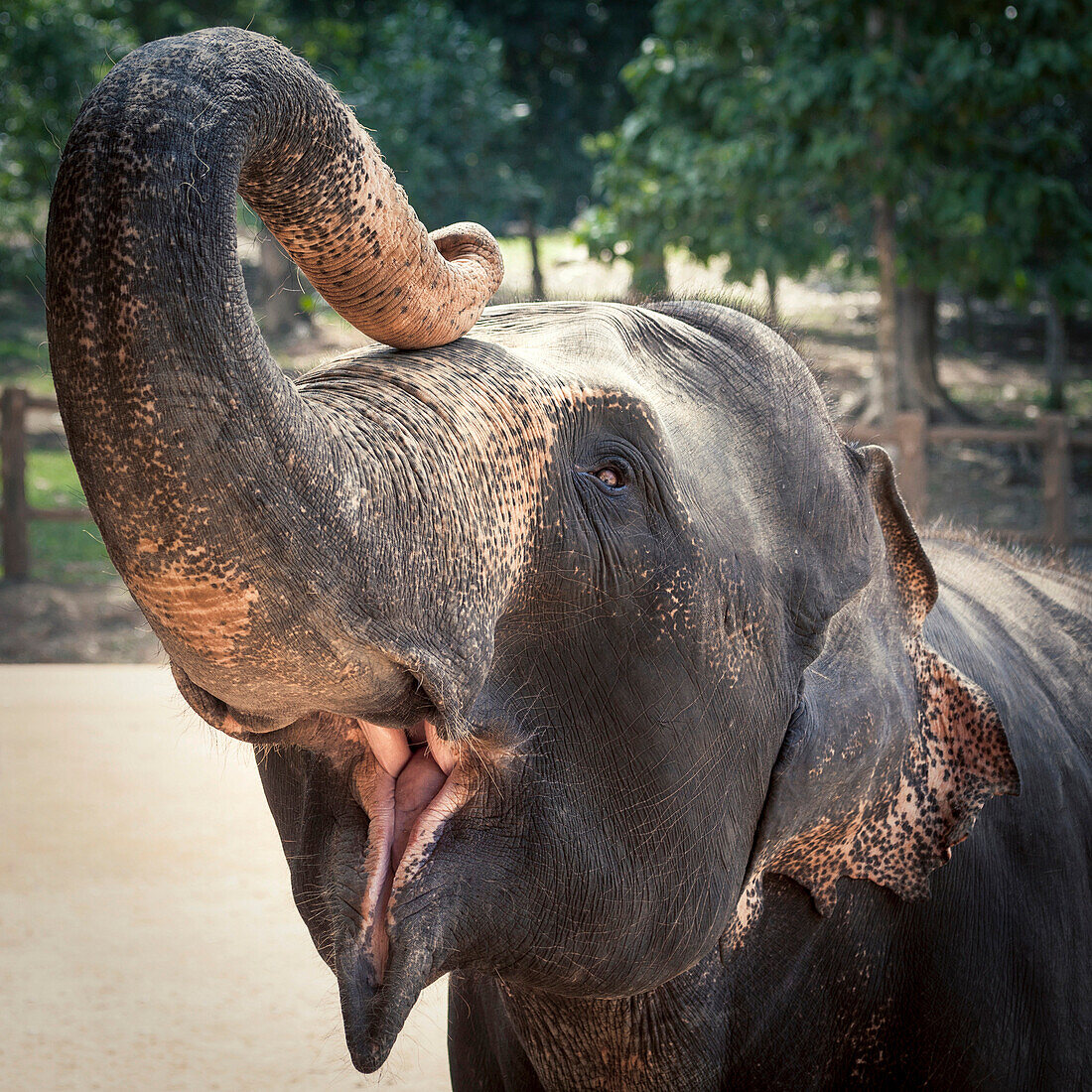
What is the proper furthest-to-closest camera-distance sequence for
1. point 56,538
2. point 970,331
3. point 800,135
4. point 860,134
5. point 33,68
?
1. point 970,331
2. point 33,68
3. point 56,538
4. point 800,135
5. point 860,134

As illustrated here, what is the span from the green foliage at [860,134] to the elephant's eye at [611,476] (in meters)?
7.29

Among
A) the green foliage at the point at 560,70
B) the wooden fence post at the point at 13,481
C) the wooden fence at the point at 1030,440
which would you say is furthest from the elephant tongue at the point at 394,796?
the green foliage at the point at 560,70

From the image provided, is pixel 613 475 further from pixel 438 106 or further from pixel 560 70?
pixel 560 70

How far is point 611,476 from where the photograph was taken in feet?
3.19

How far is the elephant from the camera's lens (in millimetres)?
685

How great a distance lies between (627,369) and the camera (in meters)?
1.07

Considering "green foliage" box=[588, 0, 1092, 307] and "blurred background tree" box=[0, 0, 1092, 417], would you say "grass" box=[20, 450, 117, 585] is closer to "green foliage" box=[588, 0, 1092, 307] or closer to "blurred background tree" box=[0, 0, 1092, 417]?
"blurred background tree" box=[0, 0, 1092, 417]

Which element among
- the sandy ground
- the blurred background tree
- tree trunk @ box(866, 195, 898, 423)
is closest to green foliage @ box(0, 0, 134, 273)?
the blurred background tree

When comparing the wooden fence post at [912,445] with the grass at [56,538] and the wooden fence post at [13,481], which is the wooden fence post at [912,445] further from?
the wooden fence post at [13,481]

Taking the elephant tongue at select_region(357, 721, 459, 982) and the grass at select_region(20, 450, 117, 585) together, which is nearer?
the elephant tongue at select_region(357, 721, 459, 982)

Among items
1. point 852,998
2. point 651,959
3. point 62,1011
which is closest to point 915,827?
point 852,998

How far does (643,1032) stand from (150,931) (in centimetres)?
216

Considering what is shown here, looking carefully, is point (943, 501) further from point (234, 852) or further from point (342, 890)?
point (342, 890)

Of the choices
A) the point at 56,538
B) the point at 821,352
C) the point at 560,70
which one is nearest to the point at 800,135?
the point at 821,352
